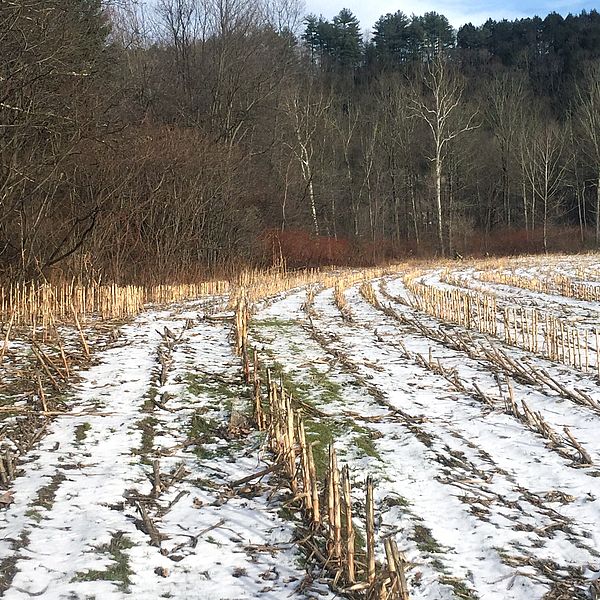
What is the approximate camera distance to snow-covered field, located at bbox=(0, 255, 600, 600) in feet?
9.14

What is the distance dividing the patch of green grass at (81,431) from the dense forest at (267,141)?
564 cm

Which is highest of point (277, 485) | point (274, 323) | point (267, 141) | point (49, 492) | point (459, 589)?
point (267, 141)

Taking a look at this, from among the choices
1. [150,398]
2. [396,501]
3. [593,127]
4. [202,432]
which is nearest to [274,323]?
[150,398]

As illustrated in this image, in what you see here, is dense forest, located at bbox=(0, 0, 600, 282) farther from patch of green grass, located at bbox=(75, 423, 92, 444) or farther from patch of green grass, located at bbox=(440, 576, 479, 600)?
patch of green grass, located at bbox=(440, 576, 479, 600)

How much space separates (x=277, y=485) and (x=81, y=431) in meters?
1.77

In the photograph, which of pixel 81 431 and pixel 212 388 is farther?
pixel 212 388

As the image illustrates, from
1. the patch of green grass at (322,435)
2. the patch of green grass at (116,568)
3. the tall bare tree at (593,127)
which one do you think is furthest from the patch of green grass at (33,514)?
the tall bare tree at (593,127)

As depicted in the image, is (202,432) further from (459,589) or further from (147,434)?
(459,589)

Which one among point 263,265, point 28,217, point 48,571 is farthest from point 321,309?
point 263,265

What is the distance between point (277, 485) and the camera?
3699mm

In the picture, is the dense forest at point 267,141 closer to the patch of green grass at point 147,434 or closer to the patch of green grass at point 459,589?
the patch of green grass at point 147,434

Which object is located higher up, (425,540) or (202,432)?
(202,432)

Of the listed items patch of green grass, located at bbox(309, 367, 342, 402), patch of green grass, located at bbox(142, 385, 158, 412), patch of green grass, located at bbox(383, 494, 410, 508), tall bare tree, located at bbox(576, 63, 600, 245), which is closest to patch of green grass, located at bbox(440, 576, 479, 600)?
patch of green grass, located at bbox(383, 494, 410, 508)

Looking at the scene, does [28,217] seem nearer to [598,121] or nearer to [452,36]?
[598,121]
